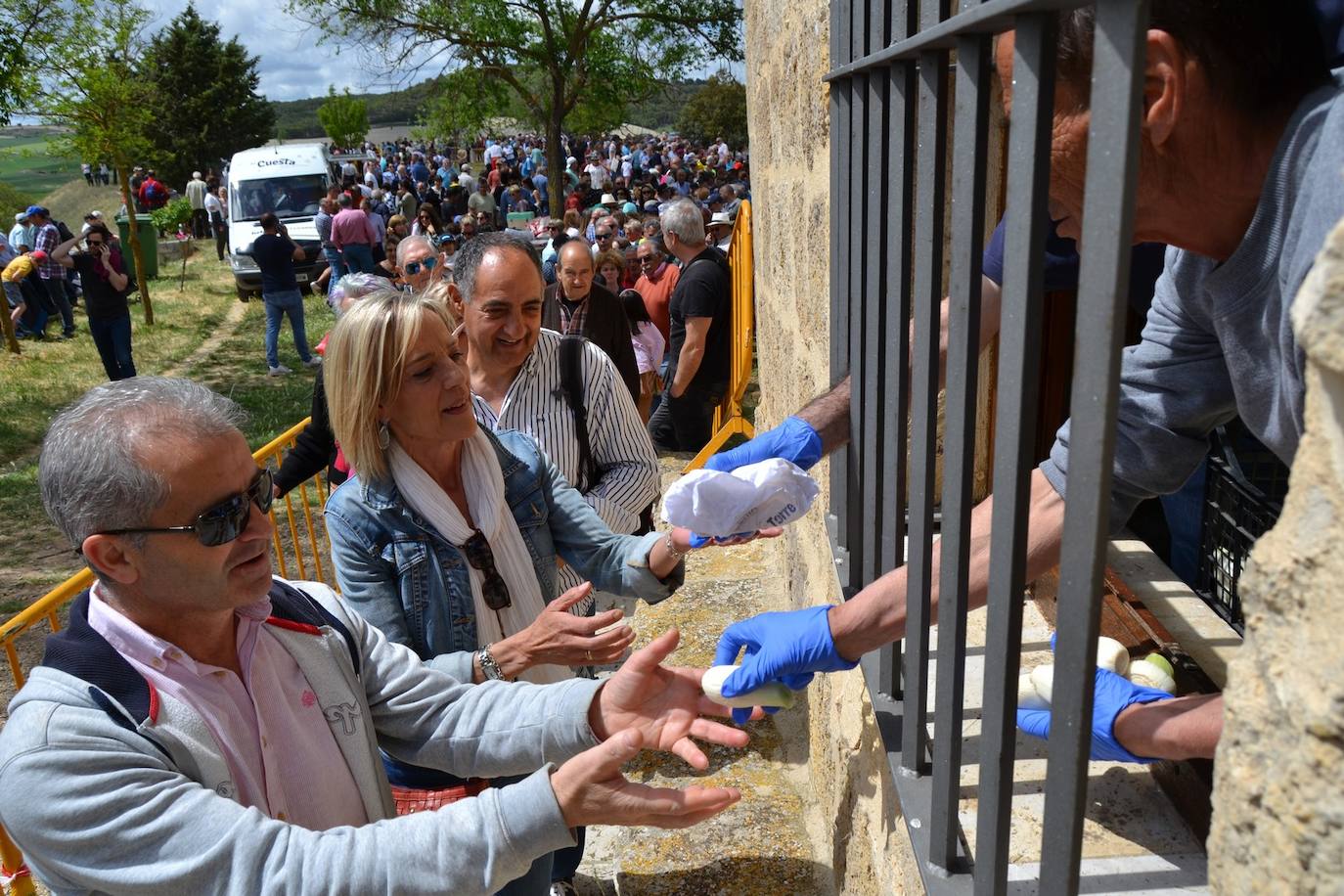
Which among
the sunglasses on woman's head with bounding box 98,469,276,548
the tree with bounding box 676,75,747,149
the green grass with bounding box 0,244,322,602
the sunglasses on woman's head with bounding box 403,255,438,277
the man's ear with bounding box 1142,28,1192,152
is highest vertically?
the tree with bounding box 676,75,747,149

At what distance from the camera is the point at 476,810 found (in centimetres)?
149

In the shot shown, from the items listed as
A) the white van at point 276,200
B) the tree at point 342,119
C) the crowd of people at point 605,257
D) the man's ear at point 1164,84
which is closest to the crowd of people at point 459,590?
the man's ear at point 1164,84

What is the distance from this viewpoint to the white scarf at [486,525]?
7.17 ft

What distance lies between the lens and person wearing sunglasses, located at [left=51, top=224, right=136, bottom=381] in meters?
9.28

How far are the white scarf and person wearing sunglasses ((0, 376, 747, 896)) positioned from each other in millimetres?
387

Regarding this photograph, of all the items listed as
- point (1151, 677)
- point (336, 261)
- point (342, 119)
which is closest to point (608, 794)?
point (1151, 677)

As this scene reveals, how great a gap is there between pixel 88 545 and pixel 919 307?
1.26 m

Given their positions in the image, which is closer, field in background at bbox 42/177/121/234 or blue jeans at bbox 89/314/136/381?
blue jeans at bbox 89/314/136/381

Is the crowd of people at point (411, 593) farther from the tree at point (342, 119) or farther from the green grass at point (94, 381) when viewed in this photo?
the tree at point (342, 119)

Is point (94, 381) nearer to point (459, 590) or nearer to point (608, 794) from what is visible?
point (459, 590)

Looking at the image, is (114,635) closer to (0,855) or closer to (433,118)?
(0,855)

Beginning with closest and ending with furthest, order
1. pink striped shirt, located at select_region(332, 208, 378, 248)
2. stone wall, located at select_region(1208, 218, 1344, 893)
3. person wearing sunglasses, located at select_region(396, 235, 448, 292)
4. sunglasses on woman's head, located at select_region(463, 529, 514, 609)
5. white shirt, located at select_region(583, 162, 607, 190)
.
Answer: stone wall, located at select_region(1208, 218, 1344, 893) → sunglasses on woman's head, located at select_region(463, 529, 514, 609) → person wearing sunglasses, located at select_region(396, 235, 448, 292) → pink striped shirt, located at select_region(332, 208, 378, 248) → white shirt, located at select_region(583, 162, 607, 190)

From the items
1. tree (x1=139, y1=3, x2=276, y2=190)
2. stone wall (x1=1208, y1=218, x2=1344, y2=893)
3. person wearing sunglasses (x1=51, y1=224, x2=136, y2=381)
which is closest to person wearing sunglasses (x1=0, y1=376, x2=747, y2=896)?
stone wall (x1=1208, y1=218, x2=1344, y2=893)

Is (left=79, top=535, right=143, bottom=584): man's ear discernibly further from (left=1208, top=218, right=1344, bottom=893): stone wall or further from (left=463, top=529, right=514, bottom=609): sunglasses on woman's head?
(left=1208, top=218, right=1344, bottom=893): stone wall
